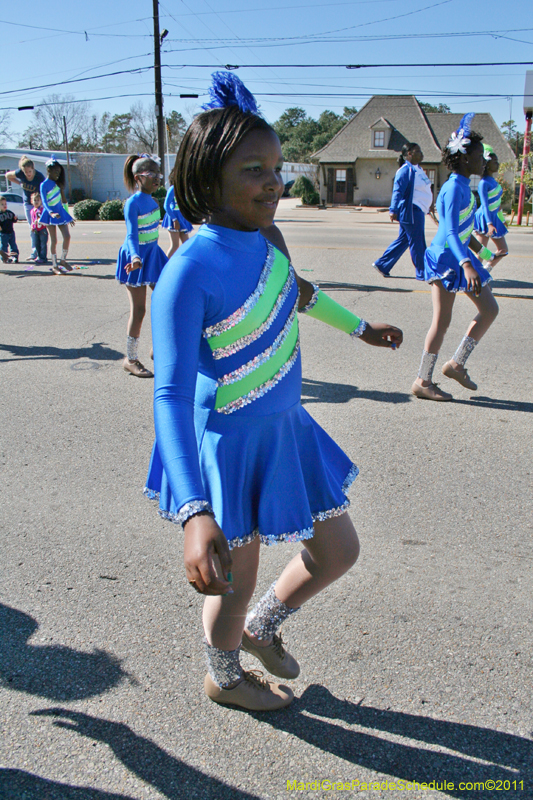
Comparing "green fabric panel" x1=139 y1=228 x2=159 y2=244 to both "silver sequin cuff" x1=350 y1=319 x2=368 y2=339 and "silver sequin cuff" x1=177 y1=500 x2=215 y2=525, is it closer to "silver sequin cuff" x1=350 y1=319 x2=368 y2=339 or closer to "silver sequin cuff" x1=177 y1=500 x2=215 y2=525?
"silver sequin cuff" x1=350 y1=319 x2=368 y2=339

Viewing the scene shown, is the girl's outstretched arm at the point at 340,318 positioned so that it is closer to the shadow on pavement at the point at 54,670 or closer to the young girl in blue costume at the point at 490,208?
the shadow on pavement at the point at 54,670

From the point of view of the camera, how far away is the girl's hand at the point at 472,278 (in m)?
Result: 4.71

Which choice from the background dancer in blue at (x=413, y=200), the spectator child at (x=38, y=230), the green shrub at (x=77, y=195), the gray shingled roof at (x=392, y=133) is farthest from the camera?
the green shrub at (x=77, y=195)

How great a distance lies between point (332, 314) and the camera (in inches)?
87.4

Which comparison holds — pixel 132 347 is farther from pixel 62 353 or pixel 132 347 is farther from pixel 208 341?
pixel 208 341

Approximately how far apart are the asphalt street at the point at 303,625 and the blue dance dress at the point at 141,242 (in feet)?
3.62

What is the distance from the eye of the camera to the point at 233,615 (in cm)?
193

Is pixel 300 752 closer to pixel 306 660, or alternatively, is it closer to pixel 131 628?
pixel 306 660

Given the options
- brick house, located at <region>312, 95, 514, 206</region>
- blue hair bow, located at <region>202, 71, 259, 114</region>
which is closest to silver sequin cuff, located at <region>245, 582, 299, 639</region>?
blue hair bow, located at <region>202, 71, 259, 114</region>

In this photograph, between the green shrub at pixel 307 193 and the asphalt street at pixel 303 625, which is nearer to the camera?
the asphalt street at pixel 303 625

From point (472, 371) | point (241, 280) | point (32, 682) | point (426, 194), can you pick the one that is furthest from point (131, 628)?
point (426, 194)

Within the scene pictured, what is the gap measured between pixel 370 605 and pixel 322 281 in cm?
889

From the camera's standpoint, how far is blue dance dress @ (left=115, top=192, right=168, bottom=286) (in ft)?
18.5

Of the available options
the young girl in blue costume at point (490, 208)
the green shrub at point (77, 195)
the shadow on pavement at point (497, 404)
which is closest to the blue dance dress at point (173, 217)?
Answer: the shadow on pavement at point (497, 404)
